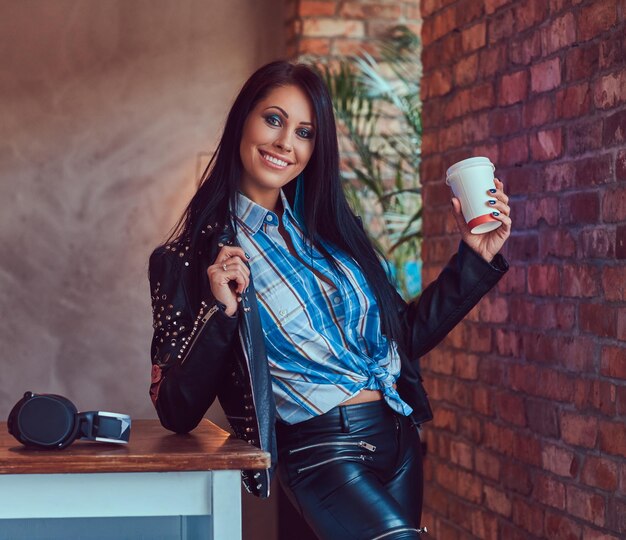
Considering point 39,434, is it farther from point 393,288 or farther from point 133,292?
point 133,292

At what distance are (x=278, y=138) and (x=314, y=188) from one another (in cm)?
17

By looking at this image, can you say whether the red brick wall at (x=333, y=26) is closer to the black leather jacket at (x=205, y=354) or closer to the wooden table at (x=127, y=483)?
the black leather jacket at (x=205, y=354)

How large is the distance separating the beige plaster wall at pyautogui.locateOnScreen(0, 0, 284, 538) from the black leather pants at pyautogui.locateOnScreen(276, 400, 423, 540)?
276cm

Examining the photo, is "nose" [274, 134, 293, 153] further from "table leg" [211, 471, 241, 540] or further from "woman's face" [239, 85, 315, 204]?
"table leg" [211, 471, 241, 540]

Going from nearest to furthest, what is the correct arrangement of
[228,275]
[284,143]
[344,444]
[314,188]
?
[228,275], [344,444], [284,143], [314,188]

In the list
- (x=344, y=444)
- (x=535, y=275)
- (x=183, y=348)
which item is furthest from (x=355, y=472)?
(x=535, y=275)

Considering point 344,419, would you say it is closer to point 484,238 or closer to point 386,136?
point 484,238

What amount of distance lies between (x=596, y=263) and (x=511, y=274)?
0.44 metres

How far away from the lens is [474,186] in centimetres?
208

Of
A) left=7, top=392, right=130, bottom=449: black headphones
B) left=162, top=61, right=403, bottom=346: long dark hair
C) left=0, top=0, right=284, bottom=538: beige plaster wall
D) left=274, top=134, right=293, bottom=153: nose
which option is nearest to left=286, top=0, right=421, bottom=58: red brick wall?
left=0, top=0, right=284, bottom=538: beige plaster wall

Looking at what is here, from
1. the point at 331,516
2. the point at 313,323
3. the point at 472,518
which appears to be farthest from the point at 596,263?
the point at 472,518

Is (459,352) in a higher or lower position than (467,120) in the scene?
lower

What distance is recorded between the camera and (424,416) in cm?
235

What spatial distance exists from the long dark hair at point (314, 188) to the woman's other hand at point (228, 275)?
305 millimetres
